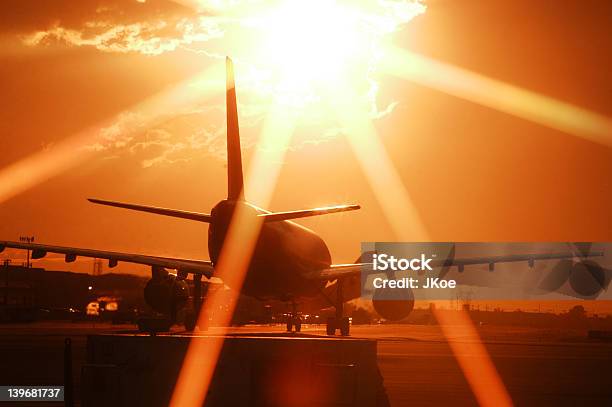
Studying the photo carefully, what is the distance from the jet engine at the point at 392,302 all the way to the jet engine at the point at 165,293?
38.2 ft

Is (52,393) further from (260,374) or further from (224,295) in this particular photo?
(224,295)

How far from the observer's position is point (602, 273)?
48.1 metres

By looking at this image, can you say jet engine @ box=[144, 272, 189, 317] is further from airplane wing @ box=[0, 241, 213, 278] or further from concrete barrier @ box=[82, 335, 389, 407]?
concrete barrier @ box=[82, 335, 389, 407]

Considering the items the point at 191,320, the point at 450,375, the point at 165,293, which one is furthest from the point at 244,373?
the point at 165,293

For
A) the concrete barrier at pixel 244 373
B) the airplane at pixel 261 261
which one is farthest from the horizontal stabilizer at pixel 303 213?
the concrete barrier at pixel 244 373

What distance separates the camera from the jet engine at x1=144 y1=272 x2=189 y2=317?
4172 cm

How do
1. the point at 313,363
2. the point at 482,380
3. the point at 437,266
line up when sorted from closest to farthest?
the point at 313,363 → the point at 482,380 → the point at 437,266

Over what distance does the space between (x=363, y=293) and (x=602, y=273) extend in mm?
14462

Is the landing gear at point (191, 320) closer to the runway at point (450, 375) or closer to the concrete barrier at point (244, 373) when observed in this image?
the runway at point (450, 375)

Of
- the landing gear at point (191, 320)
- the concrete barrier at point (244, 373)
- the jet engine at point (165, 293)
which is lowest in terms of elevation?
the concrete barrier at point (244, 373)

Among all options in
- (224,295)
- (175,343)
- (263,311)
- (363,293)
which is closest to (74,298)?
(263,311)

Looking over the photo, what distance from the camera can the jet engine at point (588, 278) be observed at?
4772 cm

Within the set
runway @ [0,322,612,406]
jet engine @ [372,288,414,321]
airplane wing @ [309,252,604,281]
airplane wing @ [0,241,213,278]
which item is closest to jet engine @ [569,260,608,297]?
airplane wing @ [309,252,604,281]

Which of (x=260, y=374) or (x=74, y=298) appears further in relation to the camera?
(x=74, y=298)
